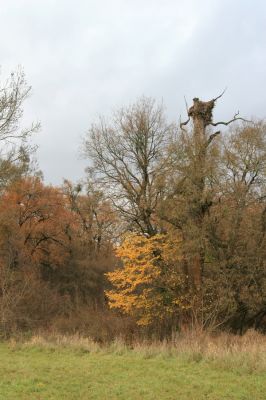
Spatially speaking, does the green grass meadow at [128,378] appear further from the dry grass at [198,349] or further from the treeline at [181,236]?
the treeline at [181,236]

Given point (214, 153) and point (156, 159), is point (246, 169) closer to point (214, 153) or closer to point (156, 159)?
point (214, 153)

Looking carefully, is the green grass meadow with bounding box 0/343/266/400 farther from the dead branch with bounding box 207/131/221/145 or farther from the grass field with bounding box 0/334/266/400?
the dead branch with bounding box 207/131/221/145

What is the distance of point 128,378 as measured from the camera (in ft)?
34.2

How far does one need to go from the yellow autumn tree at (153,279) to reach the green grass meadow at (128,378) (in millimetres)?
11526

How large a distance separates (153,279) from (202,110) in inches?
407

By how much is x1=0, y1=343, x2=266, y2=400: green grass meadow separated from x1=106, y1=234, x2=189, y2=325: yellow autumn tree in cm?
1153

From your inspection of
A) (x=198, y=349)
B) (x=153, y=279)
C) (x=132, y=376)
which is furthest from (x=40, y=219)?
(x=132, y=376)

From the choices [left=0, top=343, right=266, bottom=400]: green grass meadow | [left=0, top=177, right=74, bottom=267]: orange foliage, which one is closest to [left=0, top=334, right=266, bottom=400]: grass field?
[left=0, top=343, right=266, bottom=400]: green grass meadow

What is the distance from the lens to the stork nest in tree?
92.7ft

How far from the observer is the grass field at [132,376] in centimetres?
884

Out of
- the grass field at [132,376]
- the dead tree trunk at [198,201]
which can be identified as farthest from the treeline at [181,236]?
the grass field at [132,376]

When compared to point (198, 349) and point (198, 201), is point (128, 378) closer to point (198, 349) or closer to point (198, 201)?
point (198, 349)

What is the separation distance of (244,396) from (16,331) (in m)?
15.8

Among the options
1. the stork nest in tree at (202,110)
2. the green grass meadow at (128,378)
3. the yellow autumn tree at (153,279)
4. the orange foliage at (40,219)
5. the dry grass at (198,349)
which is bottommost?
the green grass meadow at (128,378)
